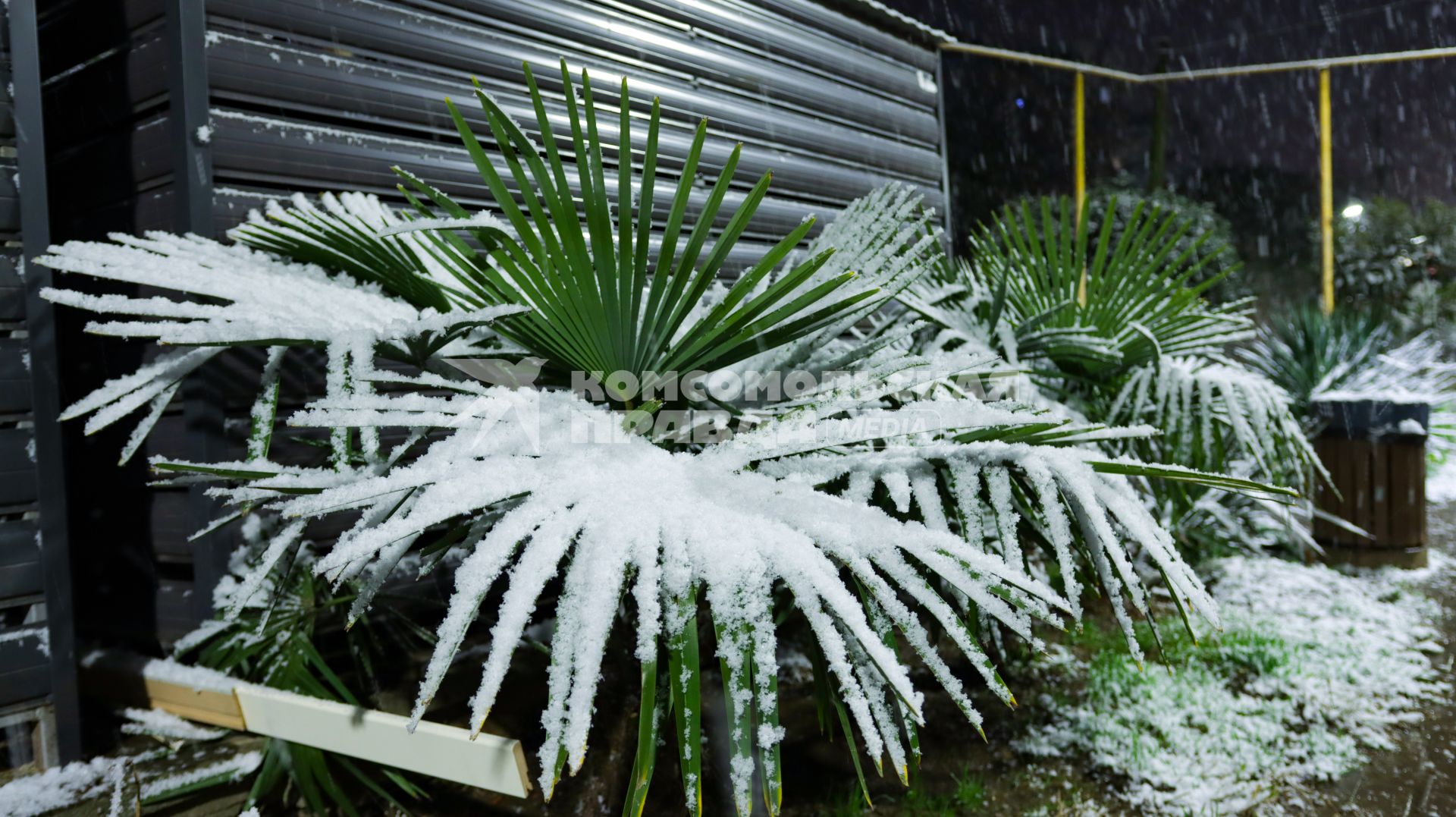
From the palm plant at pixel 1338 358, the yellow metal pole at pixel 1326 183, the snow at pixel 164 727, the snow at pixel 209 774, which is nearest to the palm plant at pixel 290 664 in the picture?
the snow at pixel 209 774

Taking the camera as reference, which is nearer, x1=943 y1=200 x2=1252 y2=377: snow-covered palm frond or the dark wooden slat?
the dark wooden slat

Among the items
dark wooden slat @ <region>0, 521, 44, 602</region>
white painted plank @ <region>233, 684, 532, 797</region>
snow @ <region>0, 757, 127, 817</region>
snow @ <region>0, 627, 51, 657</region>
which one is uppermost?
dark wooden slat @ <region>0, 521, 44, 602</region>

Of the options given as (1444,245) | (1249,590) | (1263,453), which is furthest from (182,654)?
(1444,245)

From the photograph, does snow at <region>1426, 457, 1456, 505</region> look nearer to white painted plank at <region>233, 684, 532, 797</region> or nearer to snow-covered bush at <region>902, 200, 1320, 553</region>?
snow-covered bush at <region>902, 200, 1320, 553</region>

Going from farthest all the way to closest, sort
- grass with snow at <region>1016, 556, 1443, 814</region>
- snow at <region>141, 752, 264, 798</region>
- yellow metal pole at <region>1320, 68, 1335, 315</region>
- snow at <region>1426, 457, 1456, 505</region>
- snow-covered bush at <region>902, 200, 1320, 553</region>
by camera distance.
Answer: yellow metal pole at <region>1320, 68, 1335, 315</region> < snow at <region>1426, 457, 1456, 505</region> < snow-covered bush at <region>902, 200, 1320, 553</region> < grass with snow at <region>1016, 556, 1443, 814</region> < snow at <region>141, 752, 264, 798</region>

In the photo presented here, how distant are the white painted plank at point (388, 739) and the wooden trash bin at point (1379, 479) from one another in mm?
4160

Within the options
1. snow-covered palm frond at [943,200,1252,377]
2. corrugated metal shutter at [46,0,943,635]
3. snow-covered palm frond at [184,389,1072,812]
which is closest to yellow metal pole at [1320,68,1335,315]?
snow-covered palm frond at [943,200,1252,377]

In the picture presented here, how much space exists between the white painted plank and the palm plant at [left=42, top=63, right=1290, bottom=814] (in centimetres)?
32

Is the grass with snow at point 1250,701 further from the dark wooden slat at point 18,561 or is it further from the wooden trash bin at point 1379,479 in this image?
the dark wooden slat at point 18,561

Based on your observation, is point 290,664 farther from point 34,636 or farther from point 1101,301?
point 1101,301

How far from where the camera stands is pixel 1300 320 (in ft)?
16.3

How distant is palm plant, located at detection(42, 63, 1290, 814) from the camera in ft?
2.81

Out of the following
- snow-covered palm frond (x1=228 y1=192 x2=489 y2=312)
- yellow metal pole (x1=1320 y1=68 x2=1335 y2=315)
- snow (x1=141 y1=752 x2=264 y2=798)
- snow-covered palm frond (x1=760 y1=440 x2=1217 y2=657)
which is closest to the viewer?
snow-covered palm frond (x1=760 y1=440 x2=1217 y2=657)

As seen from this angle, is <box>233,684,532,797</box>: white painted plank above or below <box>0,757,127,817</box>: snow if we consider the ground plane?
above
